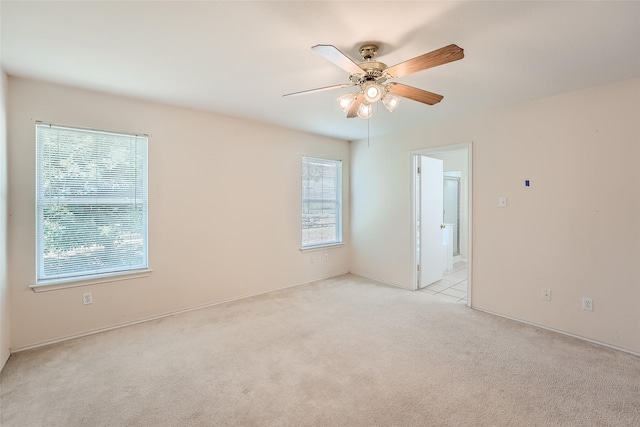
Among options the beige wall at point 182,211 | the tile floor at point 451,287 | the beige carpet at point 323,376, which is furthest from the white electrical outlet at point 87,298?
the tile floor at point 451,287

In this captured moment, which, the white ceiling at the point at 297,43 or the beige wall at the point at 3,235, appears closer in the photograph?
the white ceiling at the point at 297,43

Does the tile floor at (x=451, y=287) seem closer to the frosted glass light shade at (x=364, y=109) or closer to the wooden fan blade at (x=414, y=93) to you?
the wooden fan blade at (x=414, y=93)

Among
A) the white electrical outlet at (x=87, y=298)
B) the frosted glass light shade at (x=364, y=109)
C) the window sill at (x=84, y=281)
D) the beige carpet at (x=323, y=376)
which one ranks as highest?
the frosted glass light shade at (x=364, y=109)

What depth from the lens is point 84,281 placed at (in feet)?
9.04

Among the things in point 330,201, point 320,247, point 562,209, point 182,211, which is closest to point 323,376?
point 182,211

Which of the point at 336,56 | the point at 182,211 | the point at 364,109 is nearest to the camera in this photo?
the point at 336,56

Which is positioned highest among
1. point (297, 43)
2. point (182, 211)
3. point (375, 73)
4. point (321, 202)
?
point (297, 43)

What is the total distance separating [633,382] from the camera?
205cm

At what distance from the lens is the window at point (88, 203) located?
260 cm

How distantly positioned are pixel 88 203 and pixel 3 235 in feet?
2.05

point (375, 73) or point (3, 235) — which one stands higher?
point (375, 73)

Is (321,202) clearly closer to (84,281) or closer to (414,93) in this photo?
(414,93)

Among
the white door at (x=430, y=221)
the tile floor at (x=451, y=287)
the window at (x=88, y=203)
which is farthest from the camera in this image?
the white door at (x=430, y=221)

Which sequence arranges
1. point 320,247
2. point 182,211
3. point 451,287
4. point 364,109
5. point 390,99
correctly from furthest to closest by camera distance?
point 320,247, point 451,287, point 182,211, point 364,109, point 390,99
